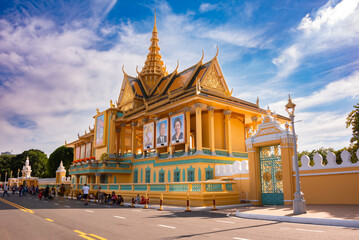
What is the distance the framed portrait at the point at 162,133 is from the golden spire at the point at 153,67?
41.8 ft

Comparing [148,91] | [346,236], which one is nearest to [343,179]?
[346,236]

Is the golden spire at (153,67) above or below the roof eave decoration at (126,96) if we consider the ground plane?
above

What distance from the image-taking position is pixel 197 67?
31891 mm

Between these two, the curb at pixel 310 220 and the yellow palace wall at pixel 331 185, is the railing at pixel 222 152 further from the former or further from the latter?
the curb at pixel 310 220

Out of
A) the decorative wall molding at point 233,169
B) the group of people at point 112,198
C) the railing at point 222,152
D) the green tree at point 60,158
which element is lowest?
the group of people at point 112,198

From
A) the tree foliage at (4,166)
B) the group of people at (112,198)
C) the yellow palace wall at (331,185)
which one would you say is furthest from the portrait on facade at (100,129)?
the tree foliage at (4,166)

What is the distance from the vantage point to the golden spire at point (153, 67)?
43072 mm

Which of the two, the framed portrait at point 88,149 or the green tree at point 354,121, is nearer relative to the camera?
the green tree at point 354,121

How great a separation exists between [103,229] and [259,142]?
39.1 ft

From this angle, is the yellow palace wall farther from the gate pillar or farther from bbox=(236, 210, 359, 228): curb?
bbox=(236, 210, 359, 228): curb

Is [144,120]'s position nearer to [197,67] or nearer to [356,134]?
[197,67]

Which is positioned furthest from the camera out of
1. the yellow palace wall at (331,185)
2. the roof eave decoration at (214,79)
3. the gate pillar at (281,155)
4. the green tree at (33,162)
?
the green tree at (33,162)

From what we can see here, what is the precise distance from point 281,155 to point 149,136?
17387 mm

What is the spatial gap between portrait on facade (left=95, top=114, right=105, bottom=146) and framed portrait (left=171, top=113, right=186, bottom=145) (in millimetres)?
13777
